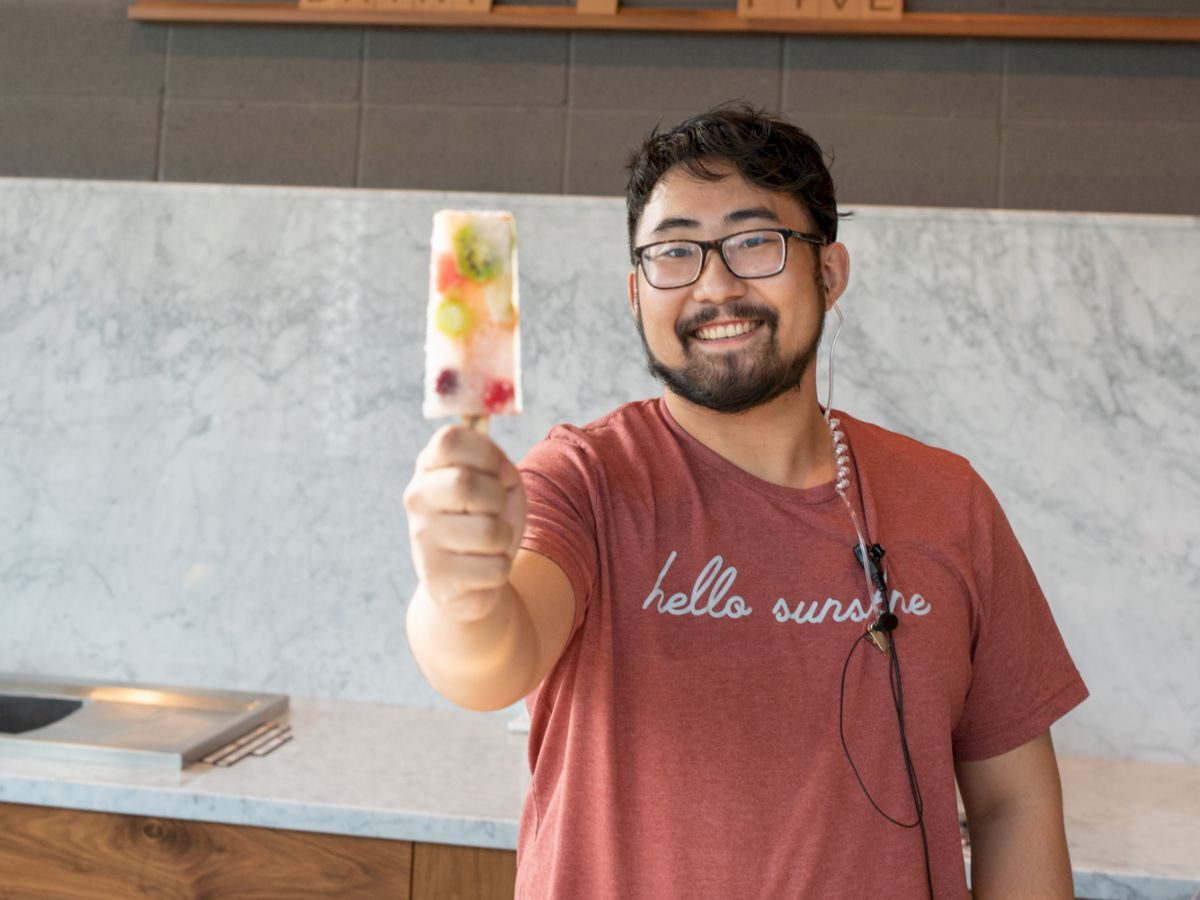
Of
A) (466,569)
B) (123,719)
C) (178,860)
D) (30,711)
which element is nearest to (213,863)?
(178,860)

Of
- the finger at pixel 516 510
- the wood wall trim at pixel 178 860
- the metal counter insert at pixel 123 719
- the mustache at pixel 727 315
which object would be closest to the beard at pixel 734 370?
the mustache at pixel 727 315

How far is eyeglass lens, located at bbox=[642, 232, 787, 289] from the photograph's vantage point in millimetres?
1189

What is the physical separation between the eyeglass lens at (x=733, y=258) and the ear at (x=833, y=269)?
11cm

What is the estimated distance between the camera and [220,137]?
2309 millimetres

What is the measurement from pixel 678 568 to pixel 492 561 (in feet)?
1.09

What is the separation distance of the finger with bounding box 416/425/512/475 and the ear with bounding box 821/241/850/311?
599 mm

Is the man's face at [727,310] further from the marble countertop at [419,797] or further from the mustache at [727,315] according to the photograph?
the marble countertop at [419,797]

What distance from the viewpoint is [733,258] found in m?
1.20

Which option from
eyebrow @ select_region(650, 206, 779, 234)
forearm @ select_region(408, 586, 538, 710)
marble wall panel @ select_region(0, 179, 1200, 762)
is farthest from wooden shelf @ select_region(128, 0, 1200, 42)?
forearm @ select_region(408, 586, 538, 710)

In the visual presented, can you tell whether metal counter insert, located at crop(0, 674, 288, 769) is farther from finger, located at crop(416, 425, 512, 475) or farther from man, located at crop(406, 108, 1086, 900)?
finger, located at crop(416, 425, 512, 475)

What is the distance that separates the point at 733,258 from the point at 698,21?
114cm

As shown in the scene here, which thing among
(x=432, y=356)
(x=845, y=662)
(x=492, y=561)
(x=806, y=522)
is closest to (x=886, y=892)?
(x=845, y=662)

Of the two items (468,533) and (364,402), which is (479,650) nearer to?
(468,533)

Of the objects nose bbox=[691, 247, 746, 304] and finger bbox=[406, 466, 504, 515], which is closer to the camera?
finger bbox=[406, 466, 504, 515]
